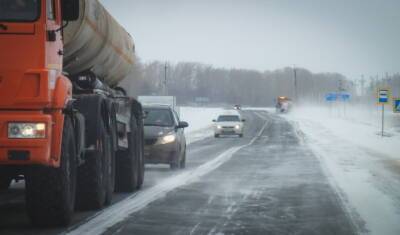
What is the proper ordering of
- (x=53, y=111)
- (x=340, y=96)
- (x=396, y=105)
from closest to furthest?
1. (x=53, y=111)
2. (x=396, y=105)
3. (x=340, y=96)

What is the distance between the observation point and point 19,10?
8.94 m

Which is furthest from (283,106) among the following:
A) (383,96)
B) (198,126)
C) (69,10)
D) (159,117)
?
(69,10)

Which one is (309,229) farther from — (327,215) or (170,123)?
(170,123)

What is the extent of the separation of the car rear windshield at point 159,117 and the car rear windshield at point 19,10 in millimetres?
11948

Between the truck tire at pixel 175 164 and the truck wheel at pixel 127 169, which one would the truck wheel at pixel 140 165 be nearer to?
the truck wheel at pixel 127 169

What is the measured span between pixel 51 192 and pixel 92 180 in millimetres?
1911

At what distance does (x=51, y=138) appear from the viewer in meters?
8.60

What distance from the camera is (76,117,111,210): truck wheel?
36.2 feet

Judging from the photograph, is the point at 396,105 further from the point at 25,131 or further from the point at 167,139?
the point at 25,131

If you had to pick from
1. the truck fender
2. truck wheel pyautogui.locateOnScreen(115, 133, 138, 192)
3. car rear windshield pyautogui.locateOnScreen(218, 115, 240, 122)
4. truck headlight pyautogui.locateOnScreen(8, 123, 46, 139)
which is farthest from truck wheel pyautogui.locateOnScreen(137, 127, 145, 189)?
car rear windshield pyautogui.locateOnScreen(218, 115, 240, 122)

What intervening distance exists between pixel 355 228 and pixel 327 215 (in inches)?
55.3

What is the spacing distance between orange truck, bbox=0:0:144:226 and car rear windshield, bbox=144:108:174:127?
841 cm

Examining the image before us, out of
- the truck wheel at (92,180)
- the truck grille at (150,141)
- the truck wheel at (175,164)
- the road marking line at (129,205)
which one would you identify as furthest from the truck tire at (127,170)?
the truck wheel at (175,164)

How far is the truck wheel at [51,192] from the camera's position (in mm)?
9086
